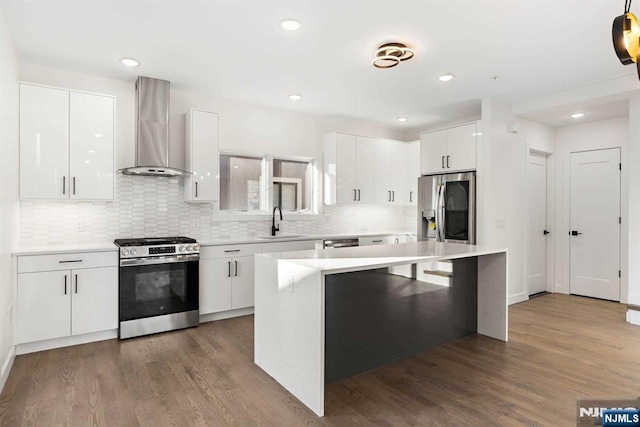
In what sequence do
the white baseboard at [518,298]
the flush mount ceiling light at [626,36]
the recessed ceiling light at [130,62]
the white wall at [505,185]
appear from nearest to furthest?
the flush mount ceiling light at [626,36] → the recessed ceiling light at [130,62] → the white wall at [505,185] → the white baseboard at [518,298]

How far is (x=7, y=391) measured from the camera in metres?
2.58

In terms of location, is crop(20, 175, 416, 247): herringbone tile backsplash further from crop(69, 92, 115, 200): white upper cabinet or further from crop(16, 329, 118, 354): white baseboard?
crop(16, 329, 118, 354): white baseboard

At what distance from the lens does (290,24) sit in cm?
284

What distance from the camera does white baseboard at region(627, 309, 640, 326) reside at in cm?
407

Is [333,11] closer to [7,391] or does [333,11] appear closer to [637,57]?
[637,57]

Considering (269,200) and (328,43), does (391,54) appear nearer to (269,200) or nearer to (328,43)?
(328,43)

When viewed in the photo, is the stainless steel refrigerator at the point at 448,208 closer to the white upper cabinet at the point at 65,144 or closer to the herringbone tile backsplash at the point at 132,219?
the herringbone tile backsplash at the point at 132,219

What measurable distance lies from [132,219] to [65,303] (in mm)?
1125

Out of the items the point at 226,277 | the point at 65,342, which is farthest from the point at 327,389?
the point at 65,342

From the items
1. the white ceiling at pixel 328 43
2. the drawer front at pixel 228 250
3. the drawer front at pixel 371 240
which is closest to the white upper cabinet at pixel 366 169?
the drawer front at pixel 371 240

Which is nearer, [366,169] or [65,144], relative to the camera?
[65,144]

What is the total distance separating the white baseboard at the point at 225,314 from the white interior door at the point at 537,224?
408cm

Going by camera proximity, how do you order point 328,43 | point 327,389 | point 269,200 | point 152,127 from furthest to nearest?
point 269,200
point 152,127
point 328,43
point 327,389

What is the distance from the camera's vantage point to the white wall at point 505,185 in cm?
470
